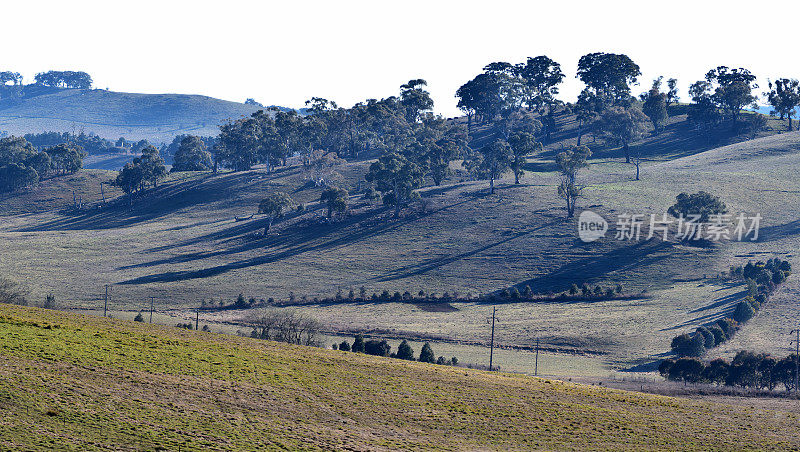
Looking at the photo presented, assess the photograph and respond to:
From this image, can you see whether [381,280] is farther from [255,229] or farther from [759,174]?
[759,174]

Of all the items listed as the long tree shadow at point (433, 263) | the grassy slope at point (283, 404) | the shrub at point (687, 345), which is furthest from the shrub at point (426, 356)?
the long tree shadow at point (433, 263)

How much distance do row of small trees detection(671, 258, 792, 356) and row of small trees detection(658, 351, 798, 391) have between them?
840 cm

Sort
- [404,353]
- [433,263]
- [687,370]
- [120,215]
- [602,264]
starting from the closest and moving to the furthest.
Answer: [687,370] < [404,353] < [602,264] < [433,263] < [120,215]

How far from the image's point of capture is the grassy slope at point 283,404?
42.1m

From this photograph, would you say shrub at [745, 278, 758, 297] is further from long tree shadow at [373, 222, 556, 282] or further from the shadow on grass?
the shadow on grass

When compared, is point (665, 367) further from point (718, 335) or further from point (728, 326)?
point (728, 326)

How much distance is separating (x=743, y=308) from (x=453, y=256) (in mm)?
51015

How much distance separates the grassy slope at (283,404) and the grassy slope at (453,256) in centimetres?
3231

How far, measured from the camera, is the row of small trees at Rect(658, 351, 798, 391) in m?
76.1

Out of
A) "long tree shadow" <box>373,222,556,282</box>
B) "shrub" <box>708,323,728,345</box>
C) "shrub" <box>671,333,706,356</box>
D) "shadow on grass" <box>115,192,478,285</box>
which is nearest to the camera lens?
"shrub" <box>671,333,706,356</box>

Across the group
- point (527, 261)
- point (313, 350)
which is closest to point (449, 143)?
point (527, 261)

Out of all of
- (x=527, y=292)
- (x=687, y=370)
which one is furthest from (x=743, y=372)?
(x=527, y=292)

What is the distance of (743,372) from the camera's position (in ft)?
254

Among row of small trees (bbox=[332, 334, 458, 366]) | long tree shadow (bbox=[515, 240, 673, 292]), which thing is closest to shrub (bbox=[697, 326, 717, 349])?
long tree shadow (bbox=[515, 240, 673, 292])
